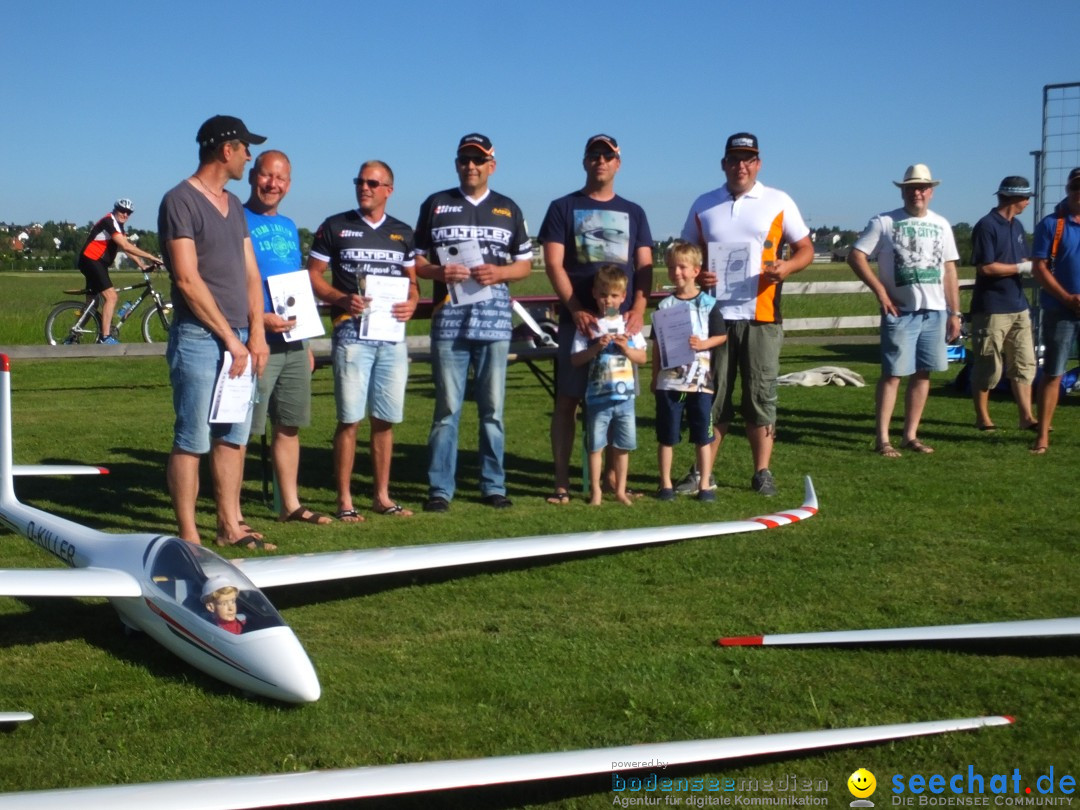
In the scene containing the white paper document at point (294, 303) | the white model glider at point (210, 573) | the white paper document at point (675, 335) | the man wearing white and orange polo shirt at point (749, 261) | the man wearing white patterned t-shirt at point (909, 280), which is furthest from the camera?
the man wearing white patterned t-shirt at point (909, 280)

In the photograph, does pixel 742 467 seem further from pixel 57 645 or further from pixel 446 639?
pixel 57 645

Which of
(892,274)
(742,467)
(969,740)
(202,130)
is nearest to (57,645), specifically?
(202,130)

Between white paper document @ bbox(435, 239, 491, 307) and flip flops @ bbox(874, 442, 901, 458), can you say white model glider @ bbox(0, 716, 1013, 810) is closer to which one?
white paper document @ bbox(435, 239, 491, 307)

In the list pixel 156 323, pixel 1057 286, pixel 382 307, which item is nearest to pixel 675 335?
pixel 382 307

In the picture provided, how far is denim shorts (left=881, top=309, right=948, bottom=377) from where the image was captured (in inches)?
336

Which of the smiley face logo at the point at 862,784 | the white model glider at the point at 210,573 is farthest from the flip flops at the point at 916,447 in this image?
the smiley face logo at the point at 862,784

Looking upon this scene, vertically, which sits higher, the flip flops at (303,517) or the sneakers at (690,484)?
the sneakers at (690,484)

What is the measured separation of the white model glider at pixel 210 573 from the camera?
13.0 feet

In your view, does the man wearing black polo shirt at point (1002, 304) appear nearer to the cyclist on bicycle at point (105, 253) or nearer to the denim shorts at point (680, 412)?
the denim shorts at point (680, 412)

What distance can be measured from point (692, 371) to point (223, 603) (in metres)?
3.66

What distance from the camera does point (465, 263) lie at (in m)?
6.83

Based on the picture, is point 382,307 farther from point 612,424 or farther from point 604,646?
point 604,646

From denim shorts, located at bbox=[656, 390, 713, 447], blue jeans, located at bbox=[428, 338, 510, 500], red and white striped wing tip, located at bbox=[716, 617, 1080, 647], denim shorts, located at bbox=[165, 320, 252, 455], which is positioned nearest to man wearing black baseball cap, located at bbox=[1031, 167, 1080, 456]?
denim shorts, located at bbox=[656, 390, 713, 447]

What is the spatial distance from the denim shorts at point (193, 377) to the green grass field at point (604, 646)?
0.88 meters
